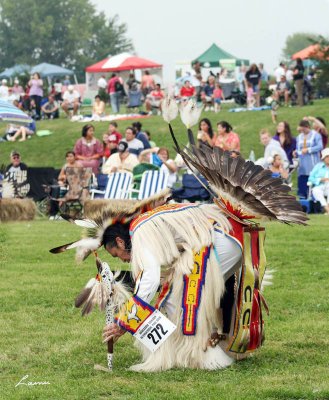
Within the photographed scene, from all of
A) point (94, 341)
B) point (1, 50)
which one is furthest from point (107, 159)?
point (1, 50)

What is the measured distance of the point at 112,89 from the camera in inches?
1277

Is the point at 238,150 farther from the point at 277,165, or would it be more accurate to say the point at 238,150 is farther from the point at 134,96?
the point at 134,96

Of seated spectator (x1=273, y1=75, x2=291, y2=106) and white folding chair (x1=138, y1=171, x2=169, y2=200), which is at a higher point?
seated spectator (x1=273, y1=75, x2=291, y2=106)

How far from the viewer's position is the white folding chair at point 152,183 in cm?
1557

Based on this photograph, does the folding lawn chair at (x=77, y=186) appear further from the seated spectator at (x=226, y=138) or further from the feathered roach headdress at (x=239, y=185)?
the feathered roach headdress at (x=239, y=185)

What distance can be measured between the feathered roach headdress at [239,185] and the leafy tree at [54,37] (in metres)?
84.5

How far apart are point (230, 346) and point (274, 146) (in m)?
10.4

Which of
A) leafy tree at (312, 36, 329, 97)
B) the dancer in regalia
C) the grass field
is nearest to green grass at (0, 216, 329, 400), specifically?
the grass field

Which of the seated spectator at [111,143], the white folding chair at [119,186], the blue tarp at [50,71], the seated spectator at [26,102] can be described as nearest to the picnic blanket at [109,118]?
the seated spectator at [26,102]

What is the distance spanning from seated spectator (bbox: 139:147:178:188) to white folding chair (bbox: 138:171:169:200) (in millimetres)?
249

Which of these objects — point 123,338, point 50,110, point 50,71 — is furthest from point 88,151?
point 50,71

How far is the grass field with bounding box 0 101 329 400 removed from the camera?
18.7 feet

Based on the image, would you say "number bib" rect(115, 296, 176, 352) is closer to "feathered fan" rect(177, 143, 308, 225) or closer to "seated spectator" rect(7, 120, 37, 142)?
"feathered fan" rect(177, 143, 308, 225)

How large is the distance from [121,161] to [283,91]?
1420 centimetres
